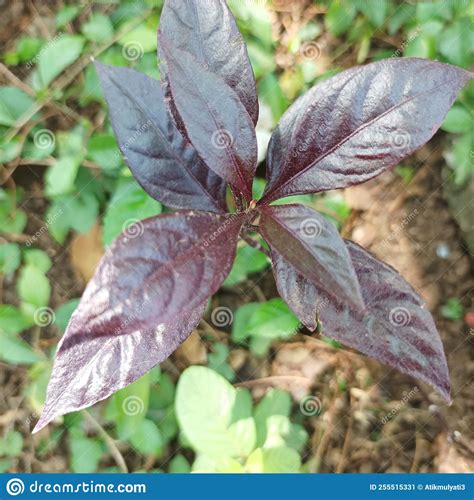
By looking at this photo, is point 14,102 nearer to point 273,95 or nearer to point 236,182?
point 273,95

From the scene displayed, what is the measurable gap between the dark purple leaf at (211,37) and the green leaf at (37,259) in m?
0.84

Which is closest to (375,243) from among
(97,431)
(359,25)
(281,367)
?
(281,367)

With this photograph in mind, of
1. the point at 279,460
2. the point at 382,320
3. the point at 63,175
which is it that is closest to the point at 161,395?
the point at 279,460

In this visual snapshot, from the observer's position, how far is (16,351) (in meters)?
1.48

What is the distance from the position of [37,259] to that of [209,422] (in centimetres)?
65

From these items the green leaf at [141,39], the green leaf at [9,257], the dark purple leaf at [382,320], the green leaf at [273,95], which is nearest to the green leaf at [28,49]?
the green leaf at [141,39]

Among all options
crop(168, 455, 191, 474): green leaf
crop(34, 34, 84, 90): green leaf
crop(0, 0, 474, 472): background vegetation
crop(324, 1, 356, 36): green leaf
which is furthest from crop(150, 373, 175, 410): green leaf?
crop(324, 1, 356, 36): green leaf

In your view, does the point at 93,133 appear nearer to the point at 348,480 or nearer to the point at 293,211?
the point at 293,211

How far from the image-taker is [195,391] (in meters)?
1.33

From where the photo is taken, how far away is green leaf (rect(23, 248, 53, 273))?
1.58m

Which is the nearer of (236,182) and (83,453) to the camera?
(236,182)

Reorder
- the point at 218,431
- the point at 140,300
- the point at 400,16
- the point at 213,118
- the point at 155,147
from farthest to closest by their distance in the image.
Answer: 1. the point at 400,16
2. the point at 218,431
3. the point at 155,147
4. the point at 213,118
5. the point at 140,300

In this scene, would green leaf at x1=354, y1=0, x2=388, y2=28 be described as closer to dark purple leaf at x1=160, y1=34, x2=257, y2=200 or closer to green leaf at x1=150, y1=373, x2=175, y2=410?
dark purple leaf at x1=160, y1=34, x2=257, y2=200

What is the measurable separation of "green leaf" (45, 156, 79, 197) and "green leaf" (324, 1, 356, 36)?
0.79 m
